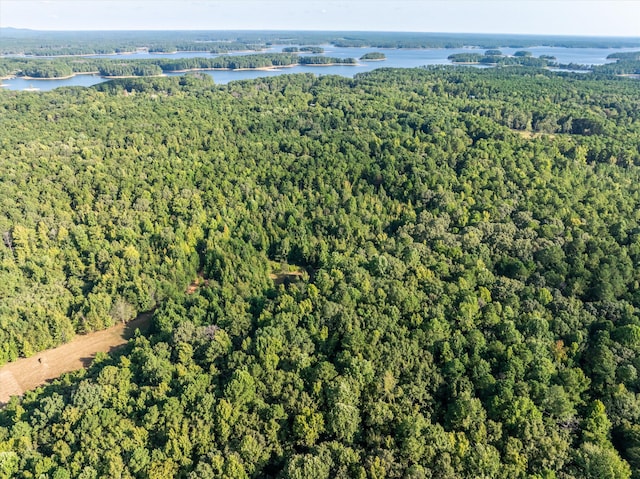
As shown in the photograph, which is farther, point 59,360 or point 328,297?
point 59,360

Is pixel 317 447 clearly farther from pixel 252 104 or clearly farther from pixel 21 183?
pixel 252 104

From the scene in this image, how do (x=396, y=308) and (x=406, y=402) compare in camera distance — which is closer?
(x=406, y=402)

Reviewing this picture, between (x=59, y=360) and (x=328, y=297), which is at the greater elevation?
(x=328, y=297)

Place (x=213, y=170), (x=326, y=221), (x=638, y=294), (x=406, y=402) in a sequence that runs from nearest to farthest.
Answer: (x=406, y=402), (x=638, y=294), (x=326, y=221), (x=213, y=170)

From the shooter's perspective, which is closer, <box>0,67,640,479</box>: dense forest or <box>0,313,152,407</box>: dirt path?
<box>0,67,640,479</box>: dense forest

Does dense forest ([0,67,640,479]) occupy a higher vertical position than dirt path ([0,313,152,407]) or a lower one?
higher

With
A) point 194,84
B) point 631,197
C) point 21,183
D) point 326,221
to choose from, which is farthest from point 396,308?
point 194,84
